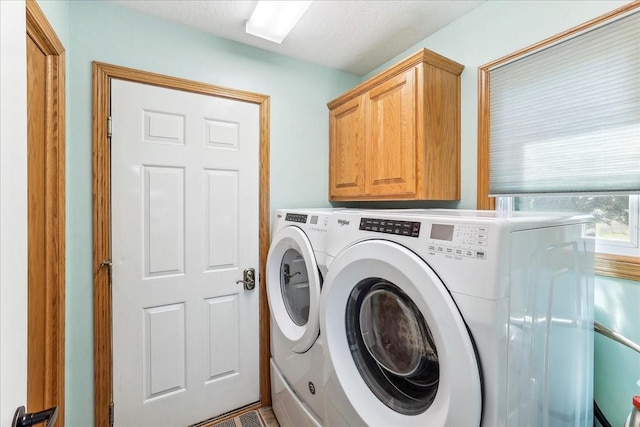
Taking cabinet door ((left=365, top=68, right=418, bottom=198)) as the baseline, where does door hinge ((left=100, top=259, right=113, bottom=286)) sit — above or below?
below

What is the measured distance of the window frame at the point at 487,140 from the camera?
1.06 m

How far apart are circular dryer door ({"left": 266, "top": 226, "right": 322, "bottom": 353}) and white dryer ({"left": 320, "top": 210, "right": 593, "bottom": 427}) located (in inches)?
12.0

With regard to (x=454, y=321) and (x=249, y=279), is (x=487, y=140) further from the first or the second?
(x=249, y=279)

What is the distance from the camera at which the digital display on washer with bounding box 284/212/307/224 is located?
1.54m

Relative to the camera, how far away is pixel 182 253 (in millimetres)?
1736

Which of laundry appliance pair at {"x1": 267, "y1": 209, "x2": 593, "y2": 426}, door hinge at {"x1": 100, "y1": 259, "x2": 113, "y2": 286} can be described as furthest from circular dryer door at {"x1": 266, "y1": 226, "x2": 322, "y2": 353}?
door hinge at {"x1": 100, "y1": 259, "x2": 113, "y2": 286}

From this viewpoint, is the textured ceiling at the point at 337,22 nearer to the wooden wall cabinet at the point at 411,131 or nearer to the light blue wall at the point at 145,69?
the light blue wall at the point at 145,69

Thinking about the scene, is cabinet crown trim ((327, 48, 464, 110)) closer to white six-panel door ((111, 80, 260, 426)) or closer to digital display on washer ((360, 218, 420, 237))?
white six-panel door ((111, 80, 260, 426))

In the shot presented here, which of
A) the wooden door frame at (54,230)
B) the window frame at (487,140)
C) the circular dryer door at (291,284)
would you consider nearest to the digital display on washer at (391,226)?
the circular dryer door at (291,284)

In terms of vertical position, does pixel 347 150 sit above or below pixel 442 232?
above

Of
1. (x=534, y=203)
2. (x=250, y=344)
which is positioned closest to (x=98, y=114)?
(x=250, y=344)

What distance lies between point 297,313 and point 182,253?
79 cm

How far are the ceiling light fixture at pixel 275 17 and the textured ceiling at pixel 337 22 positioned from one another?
0.09 metres

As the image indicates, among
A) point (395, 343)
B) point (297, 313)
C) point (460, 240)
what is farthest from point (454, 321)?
point (297, 313)
